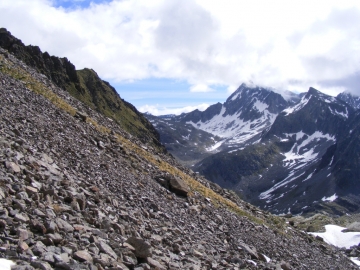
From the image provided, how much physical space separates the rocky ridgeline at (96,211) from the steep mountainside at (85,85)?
99202 millimetres

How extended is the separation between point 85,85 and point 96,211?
16701 cm

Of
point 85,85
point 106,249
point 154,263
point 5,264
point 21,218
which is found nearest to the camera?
point 5,264

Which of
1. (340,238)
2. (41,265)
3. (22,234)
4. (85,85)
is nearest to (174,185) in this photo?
(22,234)

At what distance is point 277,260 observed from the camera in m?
25.3

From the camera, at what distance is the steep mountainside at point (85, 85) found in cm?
12119

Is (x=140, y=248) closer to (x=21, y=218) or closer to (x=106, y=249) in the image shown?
(x=106, y=249)

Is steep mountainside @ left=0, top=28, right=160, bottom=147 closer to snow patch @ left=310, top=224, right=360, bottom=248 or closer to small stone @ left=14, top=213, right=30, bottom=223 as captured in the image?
snow patch @ left=310, top=224, right=360, bottom=248

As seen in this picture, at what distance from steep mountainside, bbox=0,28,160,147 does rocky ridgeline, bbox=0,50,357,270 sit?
325 feet

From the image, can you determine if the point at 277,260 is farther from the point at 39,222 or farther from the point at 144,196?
the point at 39,222

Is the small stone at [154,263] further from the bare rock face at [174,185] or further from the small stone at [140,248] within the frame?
the bare rock face at [174,185]

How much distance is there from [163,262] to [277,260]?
14557mm

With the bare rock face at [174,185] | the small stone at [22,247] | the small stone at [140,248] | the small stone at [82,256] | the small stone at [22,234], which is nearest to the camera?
the small stone at [22,247]

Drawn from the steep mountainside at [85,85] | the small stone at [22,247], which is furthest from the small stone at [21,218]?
the steep mountainside at [85,85]

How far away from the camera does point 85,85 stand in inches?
6811
